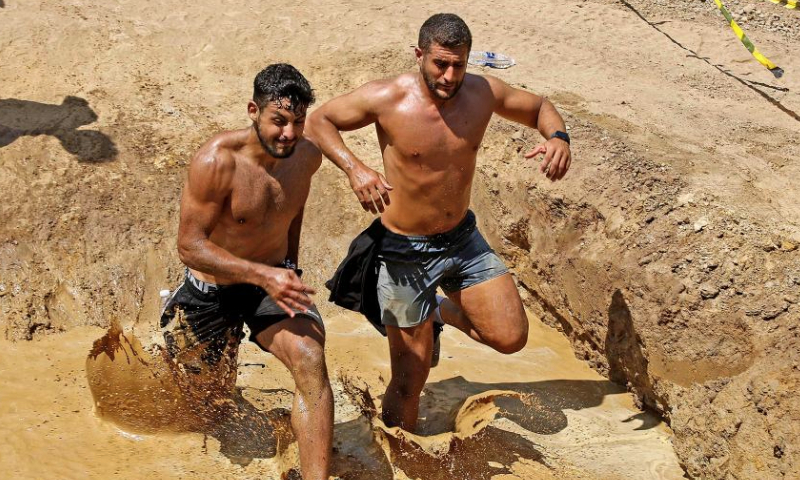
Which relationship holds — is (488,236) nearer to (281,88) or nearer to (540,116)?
(540,116)

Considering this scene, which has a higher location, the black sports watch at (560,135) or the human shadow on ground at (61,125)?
the black sports watch at (560,135)

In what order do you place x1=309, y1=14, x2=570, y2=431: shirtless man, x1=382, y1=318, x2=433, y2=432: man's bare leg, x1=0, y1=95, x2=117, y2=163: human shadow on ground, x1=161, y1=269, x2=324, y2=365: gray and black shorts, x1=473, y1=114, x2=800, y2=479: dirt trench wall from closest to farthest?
x1=161, y1=269, x2=324, y2=365: gray and black shorts, x1=309, y1=14, x2=570, y2=431: shirtless man, x1=473, y1=114, x2=800, y2=479: dirt trench wall, x1=382, y1=318, x2=433, y2=432: man's bare leg, x1=0, y1=95, x2=117, y2=163: human shadow on ground

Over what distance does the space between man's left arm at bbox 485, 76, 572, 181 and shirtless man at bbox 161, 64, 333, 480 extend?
1.02m

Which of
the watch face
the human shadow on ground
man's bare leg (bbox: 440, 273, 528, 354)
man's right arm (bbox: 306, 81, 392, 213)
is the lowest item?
the human shadow on ground

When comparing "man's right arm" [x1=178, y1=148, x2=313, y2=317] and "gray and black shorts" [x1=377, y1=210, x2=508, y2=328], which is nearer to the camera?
"man's right arm" [x1=178, y1=148, x2=313, y2=317]

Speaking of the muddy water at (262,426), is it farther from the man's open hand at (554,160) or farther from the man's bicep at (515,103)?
the man's bicep at (515,103)

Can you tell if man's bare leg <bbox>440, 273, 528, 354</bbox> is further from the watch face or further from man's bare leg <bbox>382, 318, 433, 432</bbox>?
the watch face

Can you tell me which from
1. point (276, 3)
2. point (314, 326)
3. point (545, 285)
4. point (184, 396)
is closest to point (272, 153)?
point (314, 326)

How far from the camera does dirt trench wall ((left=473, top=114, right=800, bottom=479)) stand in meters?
4.36

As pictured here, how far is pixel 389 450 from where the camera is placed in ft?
14.7

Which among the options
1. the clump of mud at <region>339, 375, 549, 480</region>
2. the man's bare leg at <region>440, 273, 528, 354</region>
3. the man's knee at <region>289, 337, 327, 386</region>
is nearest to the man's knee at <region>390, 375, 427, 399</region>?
the clump of mud at <region>339, 375, 549, 480</region>

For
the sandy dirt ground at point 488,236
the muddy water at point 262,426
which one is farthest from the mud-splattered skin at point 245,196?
the sandy dirt ground at point 488,236

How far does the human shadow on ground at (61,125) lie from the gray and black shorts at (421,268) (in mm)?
3083

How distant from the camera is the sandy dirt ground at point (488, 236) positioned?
4523 mm
